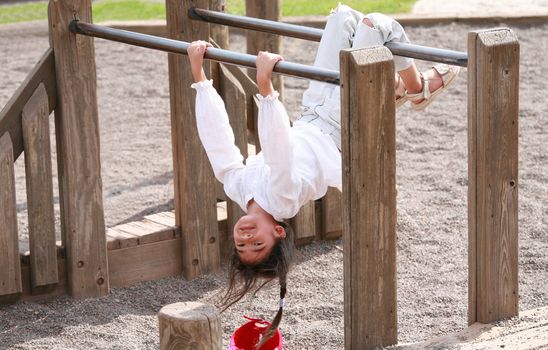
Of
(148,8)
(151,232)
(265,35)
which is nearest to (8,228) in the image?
(151,232)

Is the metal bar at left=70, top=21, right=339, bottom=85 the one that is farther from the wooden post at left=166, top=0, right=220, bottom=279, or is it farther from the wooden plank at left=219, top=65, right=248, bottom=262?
the wooden plank at left=219, top=65, right=248, bottom=262

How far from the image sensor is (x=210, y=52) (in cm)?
377

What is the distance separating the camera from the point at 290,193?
12.0ft

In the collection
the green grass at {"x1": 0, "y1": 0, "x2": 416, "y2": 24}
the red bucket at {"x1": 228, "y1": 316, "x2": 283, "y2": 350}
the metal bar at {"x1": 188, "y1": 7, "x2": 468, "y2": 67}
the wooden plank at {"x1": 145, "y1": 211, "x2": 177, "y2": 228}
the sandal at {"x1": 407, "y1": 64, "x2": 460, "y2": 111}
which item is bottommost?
the red bucket at {"x1": 228, "y1": 316, "x2": 283, "y2": 350}

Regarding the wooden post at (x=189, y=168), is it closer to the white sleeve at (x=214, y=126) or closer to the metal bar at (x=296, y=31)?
the metal bar at (x=296, y=31)

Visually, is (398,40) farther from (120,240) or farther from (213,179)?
(120,240)

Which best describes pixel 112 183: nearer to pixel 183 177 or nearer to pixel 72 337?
pixel 183 177

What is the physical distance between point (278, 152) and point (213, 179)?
1.36m

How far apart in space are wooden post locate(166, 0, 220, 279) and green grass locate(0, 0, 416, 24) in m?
5.04

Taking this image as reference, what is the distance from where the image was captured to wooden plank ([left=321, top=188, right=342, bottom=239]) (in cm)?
526

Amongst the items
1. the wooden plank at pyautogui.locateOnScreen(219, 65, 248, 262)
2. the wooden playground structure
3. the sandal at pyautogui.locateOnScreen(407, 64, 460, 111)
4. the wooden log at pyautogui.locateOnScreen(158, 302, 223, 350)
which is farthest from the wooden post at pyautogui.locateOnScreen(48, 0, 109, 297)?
the wooden log at pyautogui.locateOnScreen(158, 302, 223, 350)

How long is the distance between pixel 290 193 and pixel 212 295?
1.26 metres

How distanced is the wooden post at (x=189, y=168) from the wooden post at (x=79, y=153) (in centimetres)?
35

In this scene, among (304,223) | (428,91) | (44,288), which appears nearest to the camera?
(428,91)
